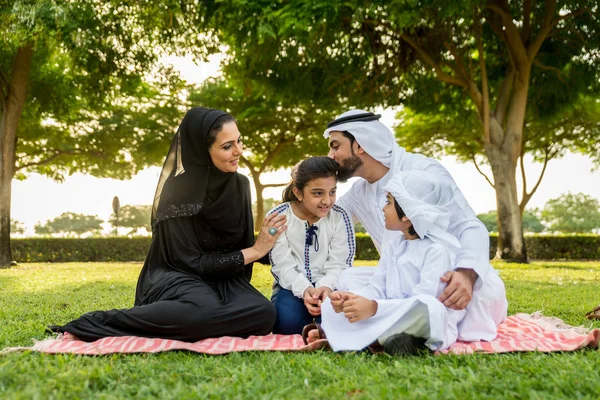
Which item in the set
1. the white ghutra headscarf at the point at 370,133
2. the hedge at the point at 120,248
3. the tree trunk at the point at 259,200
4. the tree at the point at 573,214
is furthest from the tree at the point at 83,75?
the tree at the point at 573,214

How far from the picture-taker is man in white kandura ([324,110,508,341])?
385cm

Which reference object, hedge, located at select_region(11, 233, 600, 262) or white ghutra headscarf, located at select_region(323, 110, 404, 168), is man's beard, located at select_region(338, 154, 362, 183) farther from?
hedge, located at select_region(11, 233, 600, 262)

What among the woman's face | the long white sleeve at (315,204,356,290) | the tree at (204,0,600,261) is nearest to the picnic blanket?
the long white sleeve at (315,204,356,290)

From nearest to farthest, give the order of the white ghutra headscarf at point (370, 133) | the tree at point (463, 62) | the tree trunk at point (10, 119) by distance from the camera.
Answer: the white ghutra headscarf at point (370, 133) → the tree at point (463, 62) → the tree trunk at point (10, 119)

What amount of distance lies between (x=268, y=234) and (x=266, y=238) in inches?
1.4

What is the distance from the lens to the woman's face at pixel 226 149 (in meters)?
4.54

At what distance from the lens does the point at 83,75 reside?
17.4 meters

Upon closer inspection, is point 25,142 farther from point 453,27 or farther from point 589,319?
point 589,319

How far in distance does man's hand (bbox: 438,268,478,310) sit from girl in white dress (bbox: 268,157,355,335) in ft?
3.30

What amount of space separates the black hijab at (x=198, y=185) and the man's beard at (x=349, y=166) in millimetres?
833

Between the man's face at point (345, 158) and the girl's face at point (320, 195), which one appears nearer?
the girl's face at point (320, 195)

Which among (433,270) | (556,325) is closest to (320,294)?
(433,270)

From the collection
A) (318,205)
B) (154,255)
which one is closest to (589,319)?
(318,205)

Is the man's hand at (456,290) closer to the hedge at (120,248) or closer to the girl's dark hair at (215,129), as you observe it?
the girl's dark hair at (215,129)
